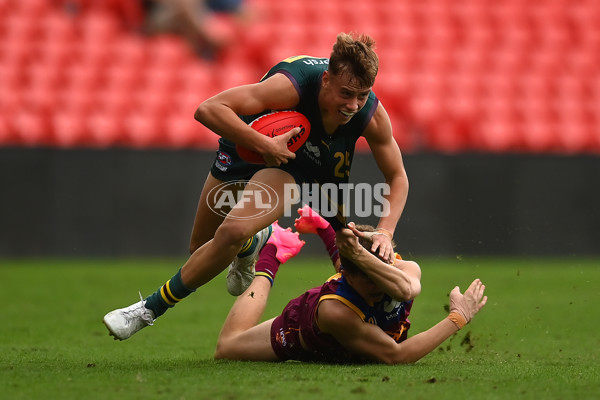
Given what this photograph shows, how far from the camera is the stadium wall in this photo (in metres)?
12.4

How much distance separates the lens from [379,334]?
5.27 meters

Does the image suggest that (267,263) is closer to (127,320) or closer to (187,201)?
(127,320)

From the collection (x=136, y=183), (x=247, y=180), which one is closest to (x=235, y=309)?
(x=247, y=180)

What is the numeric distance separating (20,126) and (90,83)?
1554mm

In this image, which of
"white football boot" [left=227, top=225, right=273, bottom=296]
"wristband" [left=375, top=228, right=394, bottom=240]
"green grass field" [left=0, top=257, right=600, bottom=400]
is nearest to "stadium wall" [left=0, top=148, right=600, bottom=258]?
"green grass field" [left=0, top=257, right=600, bottom=400]

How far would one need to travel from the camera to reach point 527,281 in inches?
412

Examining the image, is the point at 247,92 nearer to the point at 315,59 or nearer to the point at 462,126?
the point at 315,59

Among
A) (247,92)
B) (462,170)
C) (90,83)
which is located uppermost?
(247,92)

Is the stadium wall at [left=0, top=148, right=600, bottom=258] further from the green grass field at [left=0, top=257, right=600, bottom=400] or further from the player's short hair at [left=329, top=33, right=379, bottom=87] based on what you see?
the player's short hair at [left=329, top=33, right=379, bottom=87]

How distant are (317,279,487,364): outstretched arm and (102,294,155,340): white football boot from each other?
43.9 inches

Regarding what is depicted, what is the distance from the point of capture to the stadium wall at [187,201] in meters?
12.4

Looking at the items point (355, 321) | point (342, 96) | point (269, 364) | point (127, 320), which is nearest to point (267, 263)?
point (269, 364)

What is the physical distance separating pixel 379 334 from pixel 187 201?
7.68 m

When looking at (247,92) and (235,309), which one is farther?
(235,309)
